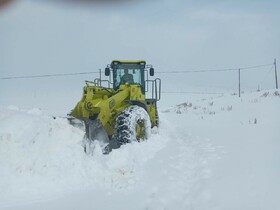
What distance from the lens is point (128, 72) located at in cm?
1248

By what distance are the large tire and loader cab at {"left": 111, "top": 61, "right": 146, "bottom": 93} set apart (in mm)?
2373

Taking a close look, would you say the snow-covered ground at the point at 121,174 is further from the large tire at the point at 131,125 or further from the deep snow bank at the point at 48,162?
the large tire at the point at 131,125

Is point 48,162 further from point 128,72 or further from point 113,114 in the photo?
point 128,72

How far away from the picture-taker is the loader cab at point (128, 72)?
12.4 metres

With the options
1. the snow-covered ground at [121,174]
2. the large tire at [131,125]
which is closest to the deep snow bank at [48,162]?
the snow-covered ground at [121,174]

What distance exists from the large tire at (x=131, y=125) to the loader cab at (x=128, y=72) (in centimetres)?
237

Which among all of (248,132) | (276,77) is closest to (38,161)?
(248,132)

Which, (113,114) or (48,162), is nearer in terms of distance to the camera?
(48,162)

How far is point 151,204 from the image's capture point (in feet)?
18.5

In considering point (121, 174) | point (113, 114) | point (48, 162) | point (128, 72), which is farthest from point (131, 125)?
point (128, 72)

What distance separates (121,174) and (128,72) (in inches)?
240

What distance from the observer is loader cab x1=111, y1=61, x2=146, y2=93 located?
40.7 feet

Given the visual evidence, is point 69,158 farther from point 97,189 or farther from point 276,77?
point 276,77

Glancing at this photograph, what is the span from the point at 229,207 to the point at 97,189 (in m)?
2.06
